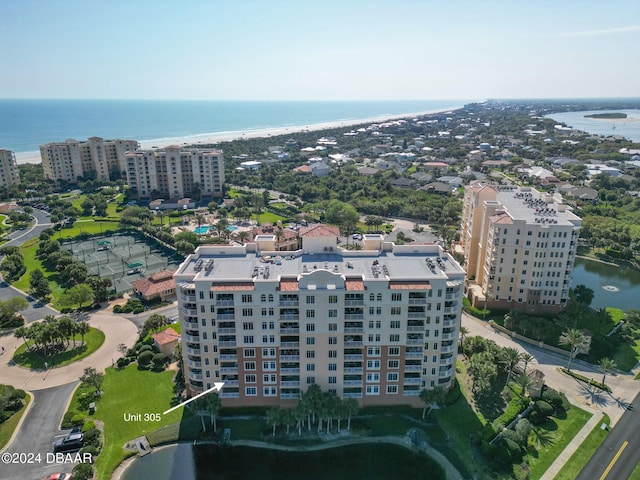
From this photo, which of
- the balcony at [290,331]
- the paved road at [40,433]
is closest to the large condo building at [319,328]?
the balcony at [290,331]

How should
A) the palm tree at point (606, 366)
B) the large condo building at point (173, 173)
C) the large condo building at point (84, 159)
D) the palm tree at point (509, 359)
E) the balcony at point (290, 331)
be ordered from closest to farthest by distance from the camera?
the balcony at point (290, 331)
the palm tree at point (509, 359)
the palm tree at point (606, 366)
the large condo building at point (173, 173)
the large condo building at point (84, 159)

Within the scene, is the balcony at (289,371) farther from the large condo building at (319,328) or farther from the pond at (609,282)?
the pond at (609,282)

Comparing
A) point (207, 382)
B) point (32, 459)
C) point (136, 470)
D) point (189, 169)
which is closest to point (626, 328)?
point (207, 382)

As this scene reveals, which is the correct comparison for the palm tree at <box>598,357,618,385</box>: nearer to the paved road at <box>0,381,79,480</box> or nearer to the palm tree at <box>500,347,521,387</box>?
the palm tree at <box>500,347,521,387</box>

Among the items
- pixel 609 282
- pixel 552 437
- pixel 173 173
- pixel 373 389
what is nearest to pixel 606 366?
pixel 552 437

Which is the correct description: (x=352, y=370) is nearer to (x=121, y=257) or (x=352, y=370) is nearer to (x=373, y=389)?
(x=373, y=389)

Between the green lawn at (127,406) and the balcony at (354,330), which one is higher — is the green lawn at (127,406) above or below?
below

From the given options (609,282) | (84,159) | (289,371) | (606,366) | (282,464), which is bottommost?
(609,282)

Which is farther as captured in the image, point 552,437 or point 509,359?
point 509,359
